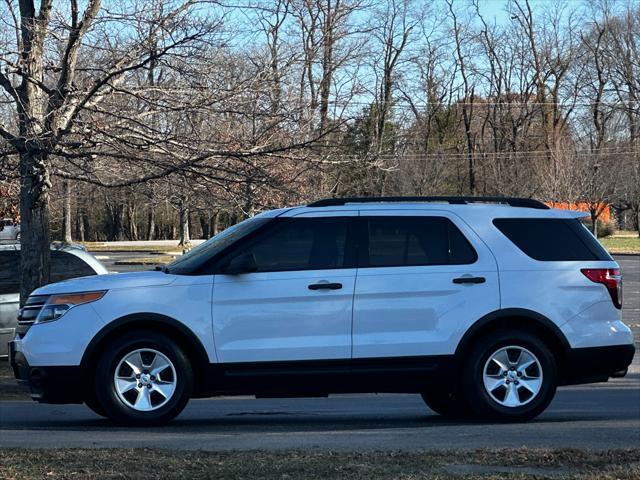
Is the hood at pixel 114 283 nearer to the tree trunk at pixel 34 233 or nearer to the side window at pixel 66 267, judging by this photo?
the tree trunk at pixel 34 233

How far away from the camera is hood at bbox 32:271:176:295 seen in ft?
27.5

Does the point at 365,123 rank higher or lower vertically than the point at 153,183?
higher

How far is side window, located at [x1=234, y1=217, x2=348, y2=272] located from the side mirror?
2.2 inches

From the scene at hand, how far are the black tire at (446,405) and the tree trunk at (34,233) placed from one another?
215 inches

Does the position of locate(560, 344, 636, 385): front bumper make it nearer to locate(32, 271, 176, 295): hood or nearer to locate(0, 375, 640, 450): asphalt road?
locate(0, 375, 640, 450): asphalt road

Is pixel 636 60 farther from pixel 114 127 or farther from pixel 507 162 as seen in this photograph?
pixel 114 127

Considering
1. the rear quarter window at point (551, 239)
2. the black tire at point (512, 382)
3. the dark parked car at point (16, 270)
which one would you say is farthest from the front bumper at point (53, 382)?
the dark parked car at point (16, 270)

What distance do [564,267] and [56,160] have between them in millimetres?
7230

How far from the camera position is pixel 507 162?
59000 mm

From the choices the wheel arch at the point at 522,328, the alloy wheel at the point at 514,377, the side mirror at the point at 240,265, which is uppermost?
the side mirror at the point at 240,265

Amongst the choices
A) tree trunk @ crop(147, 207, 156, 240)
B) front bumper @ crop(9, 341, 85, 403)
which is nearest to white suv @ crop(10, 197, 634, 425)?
front bumper @ crop(9, 341, 85, 403)

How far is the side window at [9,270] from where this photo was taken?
1435 centimetres

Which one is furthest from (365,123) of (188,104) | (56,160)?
(56,160)

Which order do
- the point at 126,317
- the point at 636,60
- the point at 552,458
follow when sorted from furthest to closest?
1. the point at 636,60
2. the point at 126,317
3. the point at 552,458
